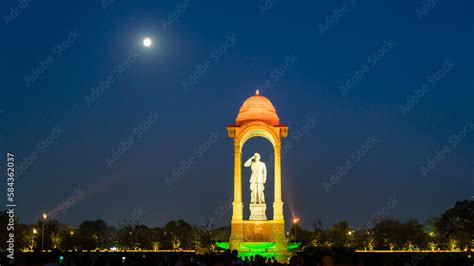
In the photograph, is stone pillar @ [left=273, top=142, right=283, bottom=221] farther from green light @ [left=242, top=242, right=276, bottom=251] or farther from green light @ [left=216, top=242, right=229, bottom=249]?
green light @ [left=216, top=242, right=229, bottom=249]

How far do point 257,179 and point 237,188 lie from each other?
1527 millimetres

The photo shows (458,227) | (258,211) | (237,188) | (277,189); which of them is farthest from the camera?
(458,227)

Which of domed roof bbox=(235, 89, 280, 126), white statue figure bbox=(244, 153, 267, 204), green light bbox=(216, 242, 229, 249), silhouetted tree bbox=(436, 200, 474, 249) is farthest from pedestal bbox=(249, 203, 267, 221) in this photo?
silhouetted tree bbox=(436, 200, 474, 249)

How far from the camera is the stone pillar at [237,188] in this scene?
4275 cm

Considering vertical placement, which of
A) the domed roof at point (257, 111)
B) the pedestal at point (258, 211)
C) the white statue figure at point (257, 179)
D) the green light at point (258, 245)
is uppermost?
the domed roof at point (257, 111)

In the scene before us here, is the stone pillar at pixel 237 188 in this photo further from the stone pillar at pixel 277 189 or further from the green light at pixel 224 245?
the stone pillar at pixel 277 189

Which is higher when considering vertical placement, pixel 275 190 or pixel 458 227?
pixel 275 190

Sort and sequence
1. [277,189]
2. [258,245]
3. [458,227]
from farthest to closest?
[458,227] → [277,189] → [258,245]

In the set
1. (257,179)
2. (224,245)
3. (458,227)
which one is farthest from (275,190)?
(458,227)

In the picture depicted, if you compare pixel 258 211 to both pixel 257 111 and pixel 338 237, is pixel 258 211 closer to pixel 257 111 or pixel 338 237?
pixel 257 111

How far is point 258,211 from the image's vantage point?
4341 centimetres

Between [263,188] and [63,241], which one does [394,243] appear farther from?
[63,241]

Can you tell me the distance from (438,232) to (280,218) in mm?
33695

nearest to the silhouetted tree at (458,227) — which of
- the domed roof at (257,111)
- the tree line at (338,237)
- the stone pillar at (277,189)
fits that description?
the tree line at (338,237)
